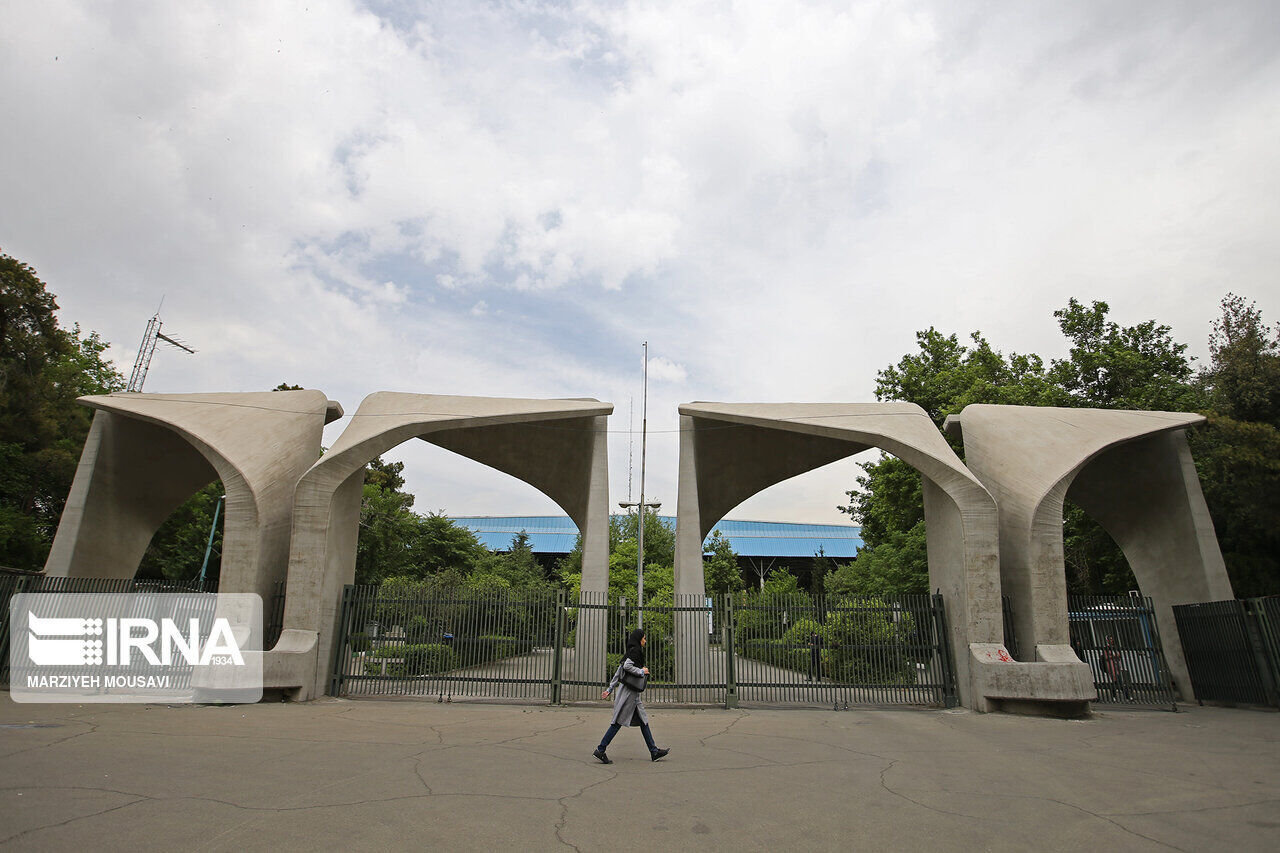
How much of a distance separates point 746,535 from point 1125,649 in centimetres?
4799

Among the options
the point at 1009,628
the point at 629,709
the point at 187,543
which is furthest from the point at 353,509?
the point at 187,543

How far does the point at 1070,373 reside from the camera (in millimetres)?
23781

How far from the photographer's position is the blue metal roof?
60.3m

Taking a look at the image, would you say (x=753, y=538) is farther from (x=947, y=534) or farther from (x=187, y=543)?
(x=947, y=534)

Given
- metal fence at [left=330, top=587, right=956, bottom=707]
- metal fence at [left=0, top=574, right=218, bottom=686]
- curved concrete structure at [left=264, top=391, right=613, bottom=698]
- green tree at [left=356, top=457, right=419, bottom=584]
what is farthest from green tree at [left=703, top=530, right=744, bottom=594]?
metal fence at [left=0, top=574, right=218, bottom=686]

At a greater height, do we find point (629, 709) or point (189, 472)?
point (189, 472)

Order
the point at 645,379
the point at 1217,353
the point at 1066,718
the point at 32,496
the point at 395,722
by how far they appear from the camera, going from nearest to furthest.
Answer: the point at 395,722 < the point at 1066,718 < the point at 1217,353 < the point at 645,379 < the point at 32,496

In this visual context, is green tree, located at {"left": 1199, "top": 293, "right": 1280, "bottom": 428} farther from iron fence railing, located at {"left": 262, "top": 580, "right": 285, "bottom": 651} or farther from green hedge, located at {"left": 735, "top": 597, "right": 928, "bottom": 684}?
iron fence railing, located at {"left": 262, "top": 580, "right": 285, "bottom": 651}

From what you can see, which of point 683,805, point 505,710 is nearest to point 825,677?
point 505,710

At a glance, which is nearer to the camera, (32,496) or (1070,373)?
(1070,373)

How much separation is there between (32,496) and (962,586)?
3184 centimetres

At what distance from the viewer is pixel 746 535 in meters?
62.4

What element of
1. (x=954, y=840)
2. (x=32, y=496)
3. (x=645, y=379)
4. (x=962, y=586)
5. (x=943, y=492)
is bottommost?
(x=954, y=840)

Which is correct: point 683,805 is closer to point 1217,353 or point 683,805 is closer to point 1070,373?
point 1217,353
